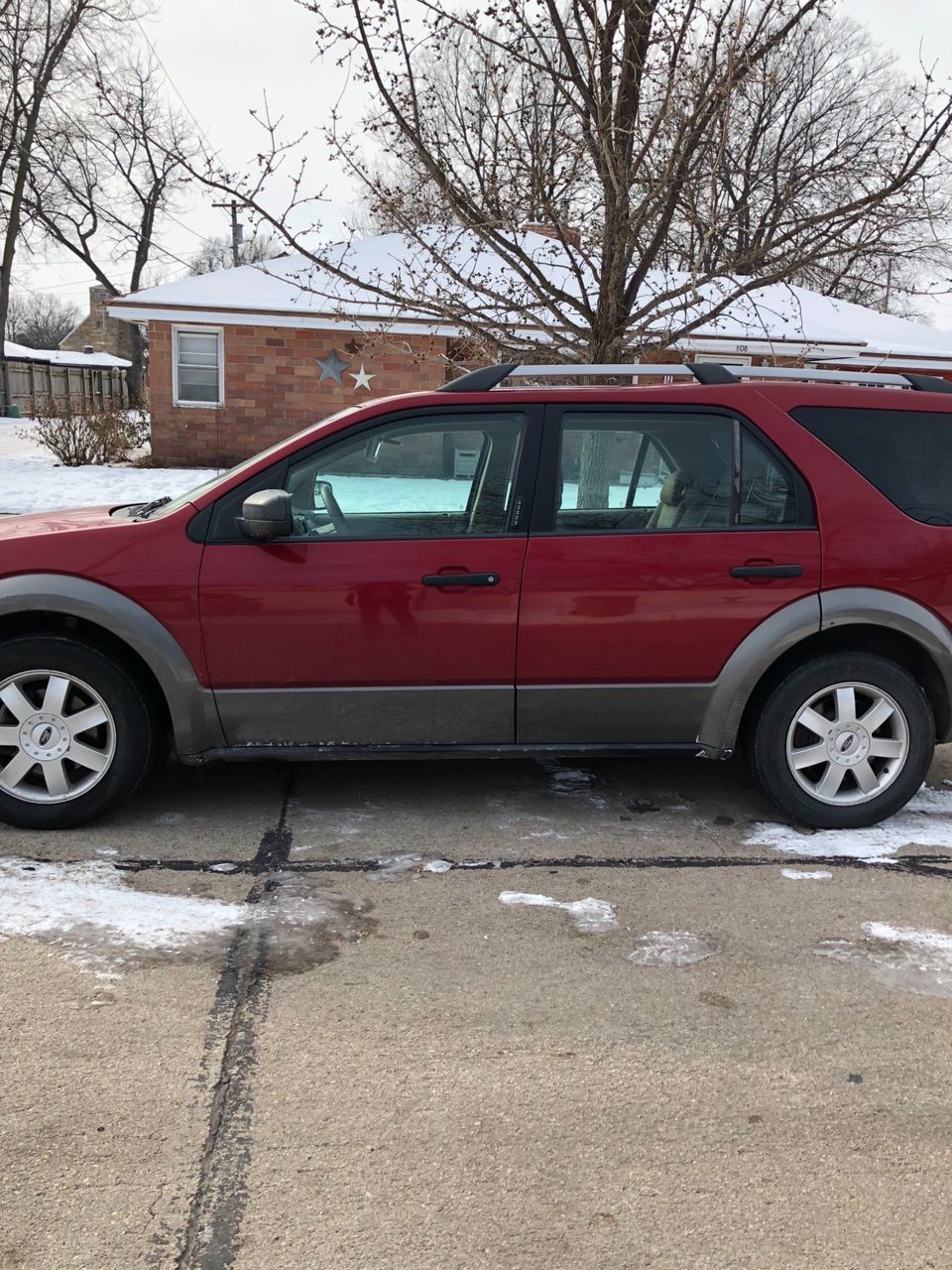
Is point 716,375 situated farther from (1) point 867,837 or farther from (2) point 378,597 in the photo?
(1) point 867,837

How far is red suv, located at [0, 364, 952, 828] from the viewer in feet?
13.6

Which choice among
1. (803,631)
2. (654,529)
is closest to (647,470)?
(654,529)

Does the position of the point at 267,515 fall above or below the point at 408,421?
below

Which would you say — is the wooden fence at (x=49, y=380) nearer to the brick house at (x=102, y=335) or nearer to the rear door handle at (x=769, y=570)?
the brick house at (x=102, y=335)

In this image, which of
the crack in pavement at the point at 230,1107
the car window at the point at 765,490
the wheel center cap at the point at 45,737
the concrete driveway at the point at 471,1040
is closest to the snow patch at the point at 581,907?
the concrete driveway at the point at 471,1040

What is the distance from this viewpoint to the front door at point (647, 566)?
4.21 metres

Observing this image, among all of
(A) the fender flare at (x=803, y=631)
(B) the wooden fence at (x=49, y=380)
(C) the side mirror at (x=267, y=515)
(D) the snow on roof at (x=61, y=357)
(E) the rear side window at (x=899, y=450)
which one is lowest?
(A) the fender flare at (x=803, y=631)

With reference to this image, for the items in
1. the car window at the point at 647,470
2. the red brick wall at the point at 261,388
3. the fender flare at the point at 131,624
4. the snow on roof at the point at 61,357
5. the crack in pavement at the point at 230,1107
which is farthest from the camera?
the snow on roof at the point at 61,357

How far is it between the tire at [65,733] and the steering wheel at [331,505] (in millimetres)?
996

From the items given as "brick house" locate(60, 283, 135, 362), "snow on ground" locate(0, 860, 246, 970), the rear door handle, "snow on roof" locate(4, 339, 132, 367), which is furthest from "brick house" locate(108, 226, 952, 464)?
"brick house" locate(60, 283, 135, 362)

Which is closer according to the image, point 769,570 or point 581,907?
point 581,907

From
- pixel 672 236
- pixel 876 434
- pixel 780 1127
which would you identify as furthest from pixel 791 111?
pixel 780 1127

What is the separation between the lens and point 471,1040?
113 inches

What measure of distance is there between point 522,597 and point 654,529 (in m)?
0.60
